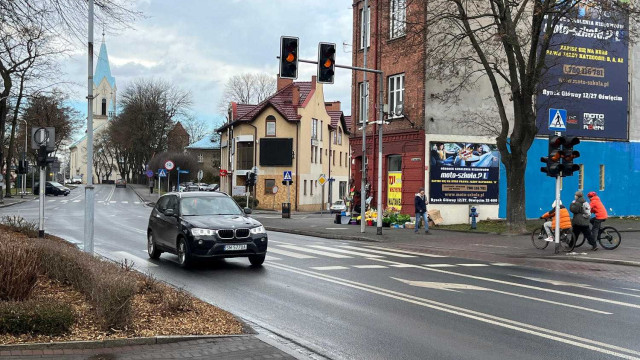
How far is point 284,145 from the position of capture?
58938 mm

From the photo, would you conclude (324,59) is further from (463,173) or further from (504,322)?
(463,173)

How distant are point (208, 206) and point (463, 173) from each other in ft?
60.1

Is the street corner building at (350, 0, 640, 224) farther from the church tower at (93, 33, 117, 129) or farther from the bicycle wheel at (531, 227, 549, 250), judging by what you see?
the church tower at (93, 33, 117, 129)

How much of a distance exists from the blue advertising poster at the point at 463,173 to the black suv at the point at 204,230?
54.0ft

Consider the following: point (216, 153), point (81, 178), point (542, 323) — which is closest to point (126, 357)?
point (542, 323)

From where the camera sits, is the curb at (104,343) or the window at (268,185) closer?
the curb at (104,343)

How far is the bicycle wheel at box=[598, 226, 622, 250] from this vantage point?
18.6 meters

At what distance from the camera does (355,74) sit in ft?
114

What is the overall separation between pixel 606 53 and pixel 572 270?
21922 millimetres

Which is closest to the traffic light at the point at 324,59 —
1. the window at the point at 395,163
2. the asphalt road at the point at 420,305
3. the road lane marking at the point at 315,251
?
the road lane marking at the point at 315,251

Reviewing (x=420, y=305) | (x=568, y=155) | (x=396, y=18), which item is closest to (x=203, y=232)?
(x=420, y=305)

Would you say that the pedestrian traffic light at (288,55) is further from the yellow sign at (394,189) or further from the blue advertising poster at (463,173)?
the yellow sign at (394,189)

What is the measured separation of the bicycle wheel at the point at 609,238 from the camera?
1856 centimetres

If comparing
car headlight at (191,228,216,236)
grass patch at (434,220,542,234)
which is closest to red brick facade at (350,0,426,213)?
grass patch at (434,220,542,234)
